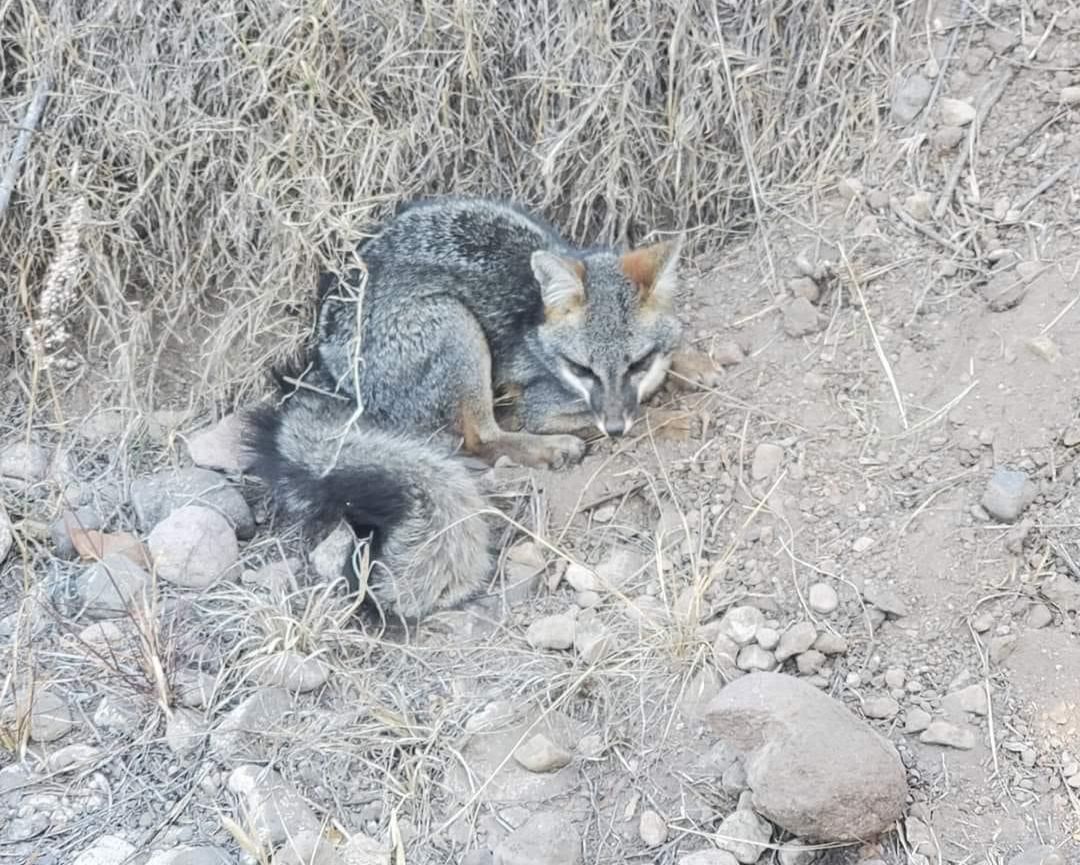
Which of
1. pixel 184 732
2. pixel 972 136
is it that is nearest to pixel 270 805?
pixel 184 732

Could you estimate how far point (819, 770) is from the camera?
2873 mm

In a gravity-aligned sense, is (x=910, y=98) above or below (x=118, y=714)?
above

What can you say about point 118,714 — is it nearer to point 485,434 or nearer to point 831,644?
point 485,434

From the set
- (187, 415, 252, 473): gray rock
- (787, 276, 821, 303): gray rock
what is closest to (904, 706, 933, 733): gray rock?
(787, 276, 821, 303): gray rock

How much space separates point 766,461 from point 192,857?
2.01 metres

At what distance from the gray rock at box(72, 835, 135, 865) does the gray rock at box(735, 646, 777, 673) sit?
A: 1.62m

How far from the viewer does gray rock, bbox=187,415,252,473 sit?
4.38 meters

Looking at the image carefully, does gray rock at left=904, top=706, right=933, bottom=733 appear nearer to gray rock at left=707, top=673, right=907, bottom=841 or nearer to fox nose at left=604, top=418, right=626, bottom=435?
gray rock at left=707, top=673, right=907, bottom=841

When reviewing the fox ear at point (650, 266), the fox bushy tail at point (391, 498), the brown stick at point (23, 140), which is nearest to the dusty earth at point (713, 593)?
the fox bushy tail at point (391, 498)

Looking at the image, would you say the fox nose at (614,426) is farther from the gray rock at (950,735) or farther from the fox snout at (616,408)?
the gray rock at (950,735)

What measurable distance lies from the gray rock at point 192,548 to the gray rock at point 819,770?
69.9 inches

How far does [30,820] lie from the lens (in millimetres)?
3180

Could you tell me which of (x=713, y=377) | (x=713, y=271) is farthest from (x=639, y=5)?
(x=713, y=377)

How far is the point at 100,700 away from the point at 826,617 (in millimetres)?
2007
